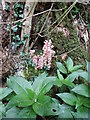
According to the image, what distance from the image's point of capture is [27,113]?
0.85 m

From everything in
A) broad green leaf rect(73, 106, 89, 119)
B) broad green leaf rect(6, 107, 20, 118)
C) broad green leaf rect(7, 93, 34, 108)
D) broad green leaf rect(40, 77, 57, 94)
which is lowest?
broad green leaf rect(73, 106, 89, 119)

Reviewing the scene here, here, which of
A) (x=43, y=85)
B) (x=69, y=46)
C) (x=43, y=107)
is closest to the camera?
(x=43, y=107)

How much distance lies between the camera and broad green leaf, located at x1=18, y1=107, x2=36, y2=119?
833mm

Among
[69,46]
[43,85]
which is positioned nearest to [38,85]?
[43,85]

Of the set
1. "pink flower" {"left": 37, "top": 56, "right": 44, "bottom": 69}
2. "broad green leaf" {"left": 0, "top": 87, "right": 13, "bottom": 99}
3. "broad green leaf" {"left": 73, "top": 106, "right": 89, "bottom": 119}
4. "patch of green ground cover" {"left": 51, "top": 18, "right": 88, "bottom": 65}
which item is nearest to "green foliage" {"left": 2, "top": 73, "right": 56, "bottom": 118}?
"broad green leaf" {"left": 0, "top": 87, "right": 13, "bottom": 99}

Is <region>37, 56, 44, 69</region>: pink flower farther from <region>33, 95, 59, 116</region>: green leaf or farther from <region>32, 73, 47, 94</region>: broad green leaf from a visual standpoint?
<region>33, 95, 59, 116</region>: green leaf

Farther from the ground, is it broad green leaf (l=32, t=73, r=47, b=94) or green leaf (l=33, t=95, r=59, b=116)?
broad green leaf (l=32, t=73, r=47, b=94)

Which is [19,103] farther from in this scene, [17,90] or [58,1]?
[58,1]

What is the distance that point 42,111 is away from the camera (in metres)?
0.83

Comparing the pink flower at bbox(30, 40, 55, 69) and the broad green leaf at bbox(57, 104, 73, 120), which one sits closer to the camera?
the broad green leaf at bbox(57, 104, 73, 120)

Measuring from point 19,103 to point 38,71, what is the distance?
0.55 metres

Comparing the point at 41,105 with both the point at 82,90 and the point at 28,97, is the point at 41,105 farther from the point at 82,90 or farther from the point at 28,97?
the point at 82,90

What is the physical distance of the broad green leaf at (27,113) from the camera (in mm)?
833

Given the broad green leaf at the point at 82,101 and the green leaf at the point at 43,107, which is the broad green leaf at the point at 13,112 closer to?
the green leaf at the point at 43,107
